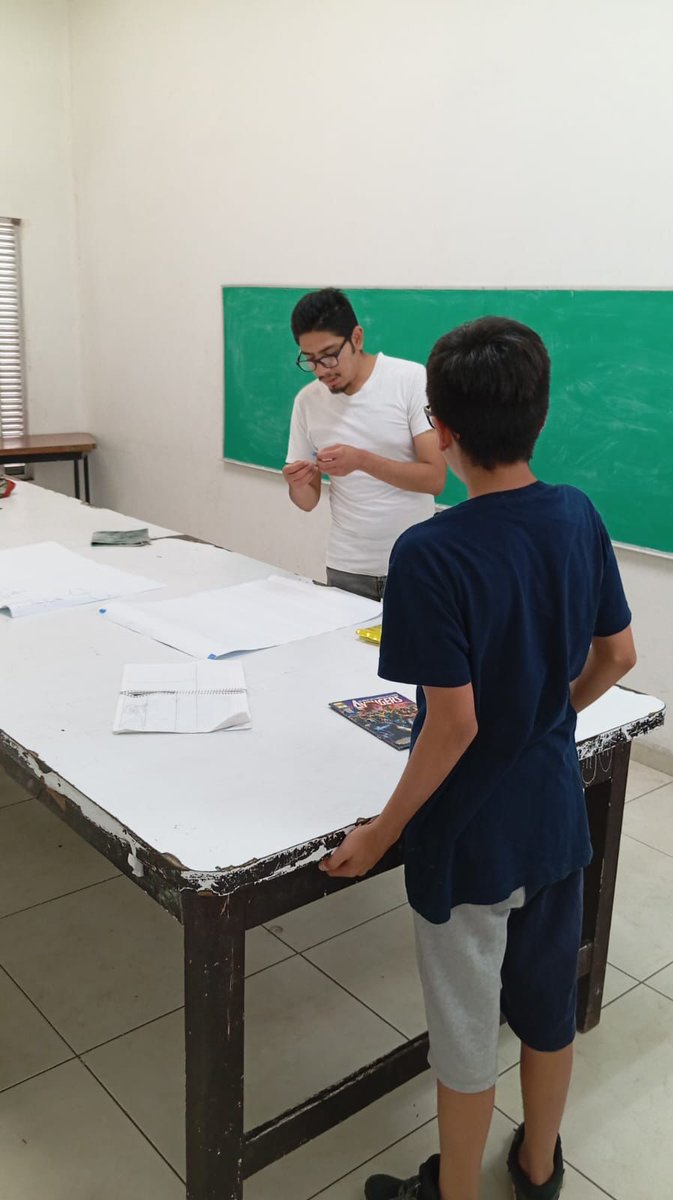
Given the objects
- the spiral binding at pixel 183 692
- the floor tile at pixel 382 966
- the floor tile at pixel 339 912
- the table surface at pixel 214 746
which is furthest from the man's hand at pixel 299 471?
the floor tile at pixel 382 966

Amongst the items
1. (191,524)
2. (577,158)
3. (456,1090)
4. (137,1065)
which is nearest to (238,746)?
(456,1090)

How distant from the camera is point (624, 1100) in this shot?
178 centimetres

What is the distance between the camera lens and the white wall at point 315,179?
3.00 m

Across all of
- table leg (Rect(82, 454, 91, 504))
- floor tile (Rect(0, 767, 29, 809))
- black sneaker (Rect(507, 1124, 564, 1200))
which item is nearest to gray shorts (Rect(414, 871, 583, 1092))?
black sneaker (Rect(507, 1124, 564, 1200))

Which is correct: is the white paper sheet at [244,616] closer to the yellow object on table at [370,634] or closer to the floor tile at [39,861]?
the yellow object on table at [370,634]

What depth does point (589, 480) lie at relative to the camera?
3223 mm

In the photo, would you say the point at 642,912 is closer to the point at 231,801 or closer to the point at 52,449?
the point at 231,801

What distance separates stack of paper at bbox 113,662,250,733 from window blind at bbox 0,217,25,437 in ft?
13.6

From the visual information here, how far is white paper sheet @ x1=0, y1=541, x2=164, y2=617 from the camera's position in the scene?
2137mm

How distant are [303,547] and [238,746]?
3.06 m

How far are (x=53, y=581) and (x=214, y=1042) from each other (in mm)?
1348

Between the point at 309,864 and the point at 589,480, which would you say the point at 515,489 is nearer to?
the point at 309,864

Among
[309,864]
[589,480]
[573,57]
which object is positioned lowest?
[309,864]

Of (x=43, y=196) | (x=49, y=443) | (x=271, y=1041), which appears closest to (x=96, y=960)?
(x=271, y=1041)
